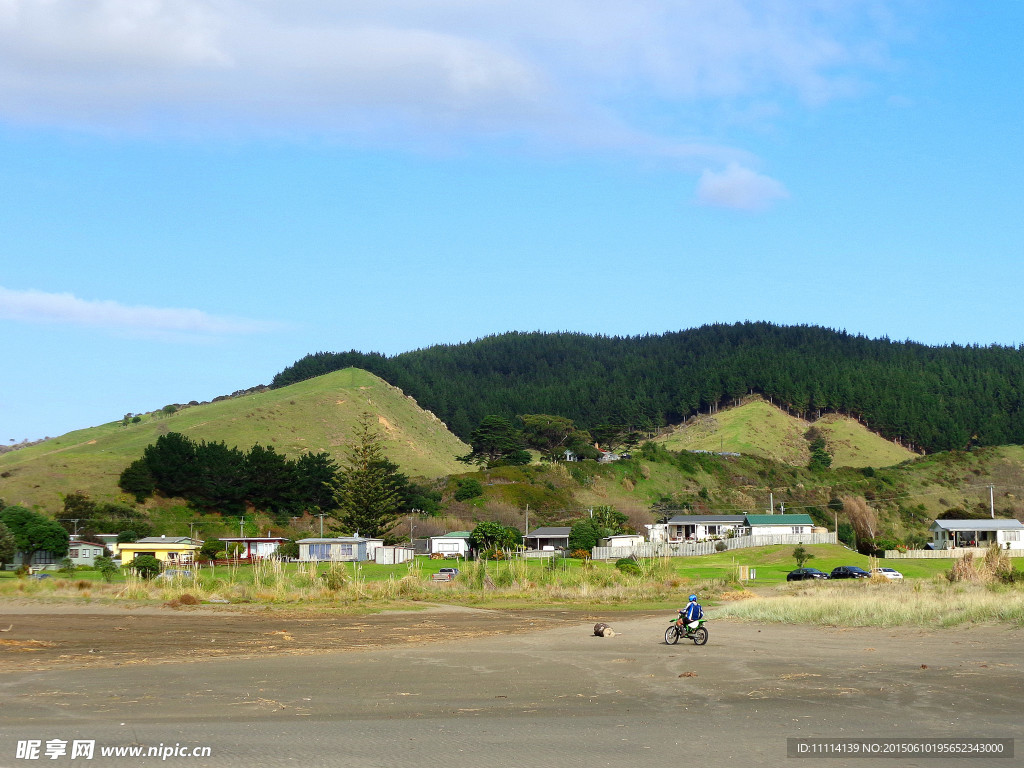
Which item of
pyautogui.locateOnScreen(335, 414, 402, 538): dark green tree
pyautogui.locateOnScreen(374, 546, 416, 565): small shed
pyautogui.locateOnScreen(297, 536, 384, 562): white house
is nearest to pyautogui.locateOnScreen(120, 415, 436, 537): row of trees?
pyautogui.locateOnScreen(335, 414, 402, 538): dark green tree

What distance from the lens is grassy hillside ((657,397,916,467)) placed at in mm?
158125

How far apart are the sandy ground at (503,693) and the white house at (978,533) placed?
6661 cm

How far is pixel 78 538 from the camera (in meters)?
77.4

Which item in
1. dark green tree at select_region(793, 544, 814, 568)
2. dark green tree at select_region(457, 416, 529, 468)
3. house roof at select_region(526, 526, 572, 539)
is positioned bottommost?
dark green tree at select_region(793, 544, 814, 568)

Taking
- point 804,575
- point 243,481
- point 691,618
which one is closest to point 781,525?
point 804,575

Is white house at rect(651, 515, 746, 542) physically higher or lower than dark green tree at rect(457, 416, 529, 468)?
lower

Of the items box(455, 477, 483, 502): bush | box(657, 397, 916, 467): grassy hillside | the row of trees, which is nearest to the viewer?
the row of trees

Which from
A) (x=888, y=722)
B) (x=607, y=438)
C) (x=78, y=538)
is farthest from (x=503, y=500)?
(x=888, y=722)

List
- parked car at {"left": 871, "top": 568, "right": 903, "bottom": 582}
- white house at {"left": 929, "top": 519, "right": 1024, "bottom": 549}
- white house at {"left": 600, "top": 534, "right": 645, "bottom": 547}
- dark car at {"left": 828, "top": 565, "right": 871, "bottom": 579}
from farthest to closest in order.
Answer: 1. white house at {"left": 929, "top": 519, "right": 1024, "bottom": 549}
2. white house at {"left": 600, "top": 534, "right": 645, "bottom": 547}
3. dark car at {"left": 828, "top": 565, "right": 871, "bottom": 579}
4. parked car at {"left": 871, "top": 568, "right": 903, "bottom": 582}

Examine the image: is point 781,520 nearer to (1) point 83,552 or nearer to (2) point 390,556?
(2) point 390,556

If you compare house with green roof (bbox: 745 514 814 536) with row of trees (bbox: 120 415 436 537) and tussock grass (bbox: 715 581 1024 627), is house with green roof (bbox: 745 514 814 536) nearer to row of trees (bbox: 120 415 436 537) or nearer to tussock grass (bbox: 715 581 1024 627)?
row of trees (bbox: 120 415 436 537)

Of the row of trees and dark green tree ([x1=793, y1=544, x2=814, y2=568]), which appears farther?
the row of trees

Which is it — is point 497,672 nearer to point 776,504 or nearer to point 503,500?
point 503,500

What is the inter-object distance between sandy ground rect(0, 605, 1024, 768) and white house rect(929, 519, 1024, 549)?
66614 mm
